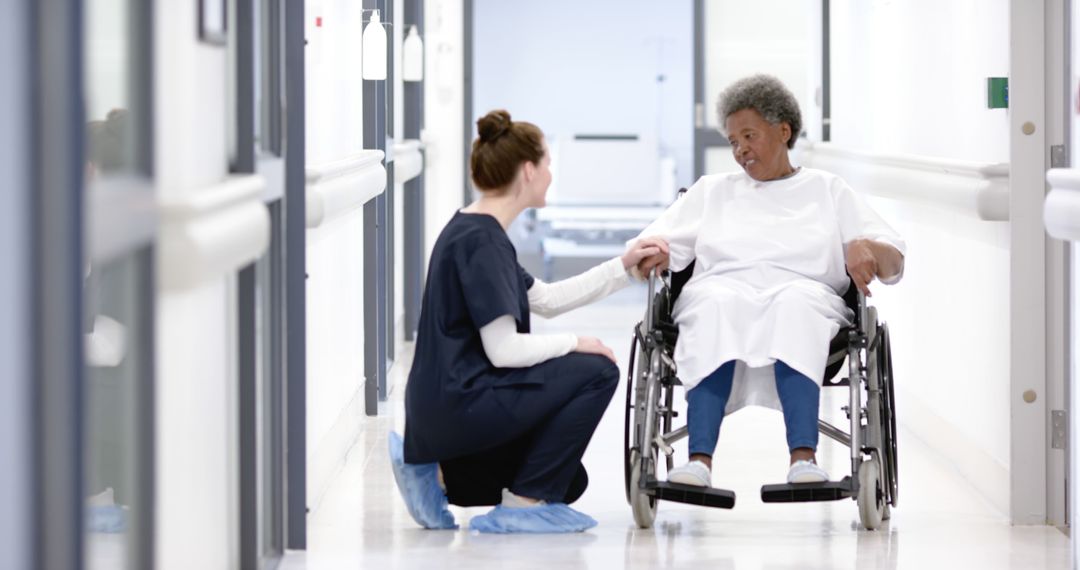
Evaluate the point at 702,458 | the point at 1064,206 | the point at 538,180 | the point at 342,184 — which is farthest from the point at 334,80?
the point at 1064,206


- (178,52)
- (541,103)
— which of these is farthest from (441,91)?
(178,52)

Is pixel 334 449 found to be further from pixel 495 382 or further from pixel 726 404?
pixel 726 404

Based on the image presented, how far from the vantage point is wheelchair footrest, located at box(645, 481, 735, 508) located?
3.36 meters

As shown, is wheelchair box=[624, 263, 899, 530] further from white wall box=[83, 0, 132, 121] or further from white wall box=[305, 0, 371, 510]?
white wall box=[83, 0, 132, 121]

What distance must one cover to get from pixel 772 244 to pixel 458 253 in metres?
0.83

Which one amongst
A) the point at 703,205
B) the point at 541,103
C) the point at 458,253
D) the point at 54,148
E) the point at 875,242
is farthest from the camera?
the point at 541,103

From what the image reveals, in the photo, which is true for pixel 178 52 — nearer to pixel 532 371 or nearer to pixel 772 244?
pixel 532 371

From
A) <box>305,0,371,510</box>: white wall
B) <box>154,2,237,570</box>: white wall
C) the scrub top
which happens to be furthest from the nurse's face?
<box>154,2,237,570</box>: white wall

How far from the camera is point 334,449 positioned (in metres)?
4.34

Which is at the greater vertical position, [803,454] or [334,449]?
[803,454]

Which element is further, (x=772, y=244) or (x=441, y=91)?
(x=441, y=91)

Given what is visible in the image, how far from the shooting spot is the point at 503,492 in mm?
3619

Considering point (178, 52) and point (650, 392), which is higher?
point (178, 52)

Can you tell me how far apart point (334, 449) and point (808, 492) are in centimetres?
151
